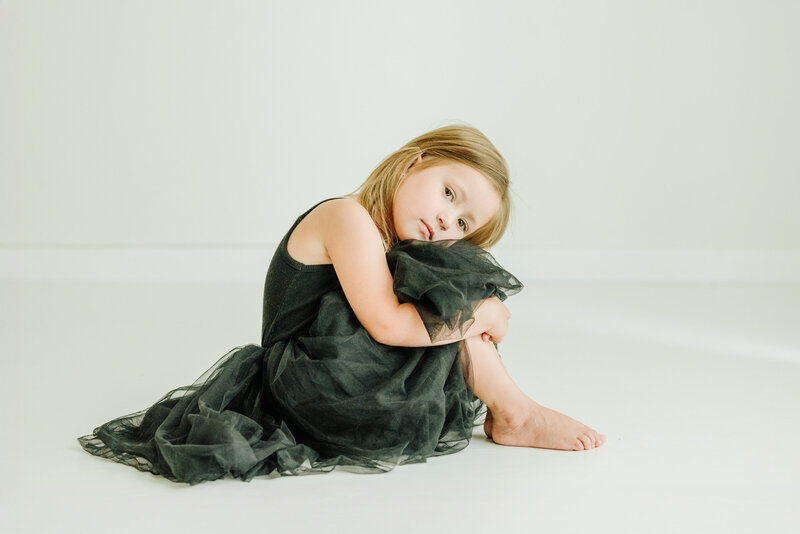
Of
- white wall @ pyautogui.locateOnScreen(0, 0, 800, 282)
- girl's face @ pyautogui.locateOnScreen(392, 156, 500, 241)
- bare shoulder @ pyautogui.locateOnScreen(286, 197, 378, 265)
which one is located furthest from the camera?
white wall @ pyautogui.locateOnScreen(0, 0, 800, 282)

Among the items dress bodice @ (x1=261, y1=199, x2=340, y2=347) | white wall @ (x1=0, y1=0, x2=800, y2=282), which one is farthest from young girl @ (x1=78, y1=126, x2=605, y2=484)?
white wall @ (x1=0, y1=0, x2=800, y2=282)

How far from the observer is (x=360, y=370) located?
5.25 ft

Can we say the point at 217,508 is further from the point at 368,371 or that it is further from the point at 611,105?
the point at 611,105

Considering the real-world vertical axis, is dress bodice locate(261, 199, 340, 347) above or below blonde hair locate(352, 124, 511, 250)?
below

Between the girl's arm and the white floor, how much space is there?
0.24m

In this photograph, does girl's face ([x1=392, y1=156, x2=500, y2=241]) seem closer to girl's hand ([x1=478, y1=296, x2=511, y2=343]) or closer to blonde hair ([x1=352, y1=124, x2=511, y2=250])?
blonde hair ([x1=352, y1=124, x2=511, y2=250])

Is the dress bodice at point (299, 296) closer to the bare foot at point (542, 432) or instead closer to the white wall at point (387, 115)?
Answer: the bare foot at point (542, 432)

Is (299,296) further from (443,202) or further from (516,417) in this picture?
(516,417)

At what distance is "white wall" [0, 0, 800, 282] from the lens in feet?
→ 13.8

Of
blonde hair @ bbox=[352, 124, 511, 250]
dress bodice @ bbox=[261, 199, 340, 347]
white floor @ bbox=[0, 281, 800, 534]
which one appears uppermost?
blonde hair @ bbox=[352, 124, 511, 250]

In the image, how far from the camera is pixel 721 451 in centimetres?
168

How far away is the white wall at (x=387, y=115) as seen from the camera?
4.20 m

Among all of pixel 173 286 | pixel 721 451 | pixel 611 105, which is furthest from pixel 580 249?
pixel 721 451

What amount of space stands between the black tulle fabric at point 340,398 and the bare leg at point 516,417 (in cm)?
4
